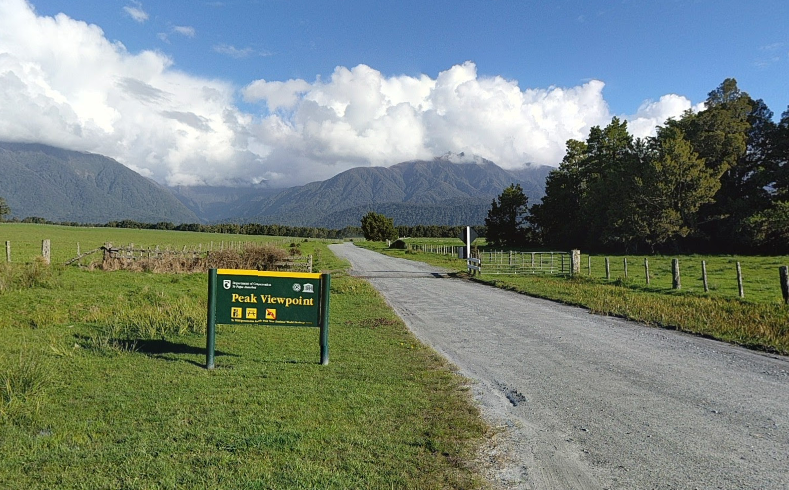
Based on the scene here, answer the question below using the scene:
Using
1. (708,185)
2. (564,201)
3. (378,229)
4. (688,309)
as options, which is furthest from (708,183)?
(378,229)

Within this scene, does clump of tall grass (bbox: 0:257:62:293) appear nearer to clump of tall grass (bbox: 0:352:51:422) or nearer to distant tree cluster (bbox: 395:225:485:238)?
clump of tall grass (bbox: 0:352:51:422)

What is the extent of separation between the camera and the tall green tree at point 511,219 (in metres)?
76.8

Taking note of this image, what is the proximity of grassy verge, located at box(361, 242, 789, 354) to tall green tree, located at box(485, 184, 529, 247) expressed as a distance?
187 feet

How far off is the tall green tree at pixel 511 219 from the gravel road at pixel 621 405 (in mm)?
66955

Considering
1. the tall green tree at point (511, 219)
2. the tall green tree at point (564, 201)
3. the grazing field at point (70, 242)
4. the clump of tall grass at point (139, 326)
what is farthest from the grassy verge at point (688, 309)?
the tall green tree at point (511, 219)

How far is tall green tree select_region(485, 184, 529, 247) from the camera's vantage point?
252 ft

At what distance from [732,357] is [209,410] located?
→ 27.1 feet

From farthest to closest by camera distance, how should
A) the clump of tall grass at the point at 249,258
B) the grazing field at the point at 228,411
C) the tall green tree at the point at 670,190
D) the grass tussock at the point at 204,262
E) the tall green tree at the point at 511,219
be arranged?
the tall green tree at the point at 511,219, the tall green tree at the point at 670,190, the clump of tall grass at the point at 249,258, the grass tussock at the point at 204,262, the grazing field at the point at 228,411

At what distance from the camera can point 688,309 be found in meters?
13.2

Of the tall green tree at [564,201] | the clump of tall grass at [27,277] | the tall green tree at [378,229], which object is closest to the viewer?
the clump of tall grass at [27,277]

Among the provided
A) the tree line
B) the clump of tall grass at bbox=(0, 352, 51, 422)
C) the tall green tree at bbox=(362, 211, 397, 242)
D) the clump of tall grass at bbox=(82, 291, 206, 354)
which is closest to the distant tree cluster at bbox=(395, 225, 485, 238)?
the tall green tree at bbox=(362, 211, 397, 242)

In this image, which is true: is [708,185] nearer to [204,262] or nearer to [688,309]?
[688,309]

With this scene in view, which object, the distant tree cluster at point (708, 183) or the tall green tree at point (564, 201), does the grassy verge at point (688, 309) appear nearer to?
the distant tree cluster at point (708, 183)

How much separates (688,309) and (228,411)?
12434 mm
